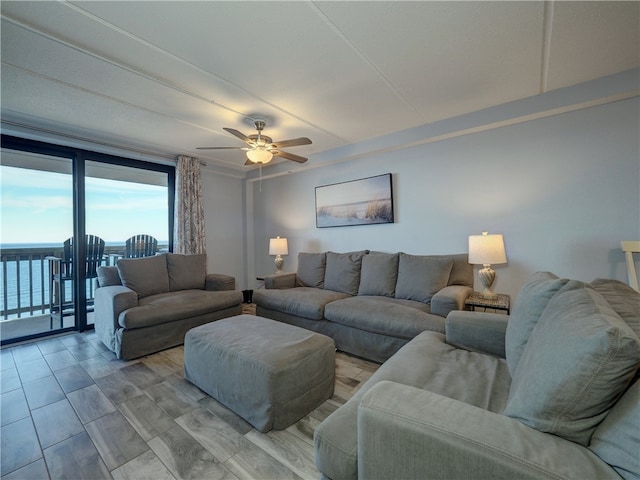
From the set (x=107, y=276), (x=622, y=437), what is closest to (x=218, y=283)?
(x=107, y=276)

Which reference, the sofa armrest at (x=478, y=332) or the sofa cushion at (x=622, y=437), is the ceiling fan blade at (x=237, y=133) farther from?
the sofa cushion at (x=622, y=437)

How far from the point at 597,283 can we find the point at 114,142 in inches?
187

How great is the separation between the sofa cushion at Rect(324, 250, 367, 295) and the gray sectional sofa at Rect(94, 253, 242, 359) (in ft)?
3.92

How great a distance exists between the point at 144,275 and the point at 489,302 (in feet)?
11.9

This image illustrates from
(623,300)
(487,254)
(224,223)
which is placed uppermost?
(224,223)

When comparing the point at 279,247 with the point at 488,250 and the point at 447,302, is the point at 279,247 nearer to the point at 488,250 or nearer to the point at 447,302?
the point at 447,302

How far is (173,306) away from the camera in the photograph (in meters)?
2.79

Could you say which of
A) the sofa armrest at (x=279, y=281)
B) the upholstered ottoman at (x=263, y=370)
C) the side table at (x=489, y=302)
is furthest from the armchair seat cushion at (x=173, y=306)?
the side table at (x=489, y=302)

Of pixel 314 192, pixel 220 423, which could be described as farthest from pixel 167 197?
pixel 220 423

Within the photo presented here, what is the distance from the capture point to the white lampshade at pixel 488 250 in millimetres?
2404

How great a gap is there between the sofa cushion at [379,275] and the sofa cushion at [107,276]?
→ 2796mm

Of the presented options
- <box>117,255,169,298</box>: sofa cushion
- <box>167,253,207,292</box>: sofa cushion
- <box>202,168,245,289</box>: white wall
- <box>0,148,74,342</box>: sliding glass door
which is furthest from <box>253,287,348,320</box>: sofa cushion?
<box>0,148,74,342</box>: sliding glass door

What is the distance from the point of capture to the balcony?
10.7 ft

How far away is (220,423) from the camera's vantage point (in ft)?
5.41
